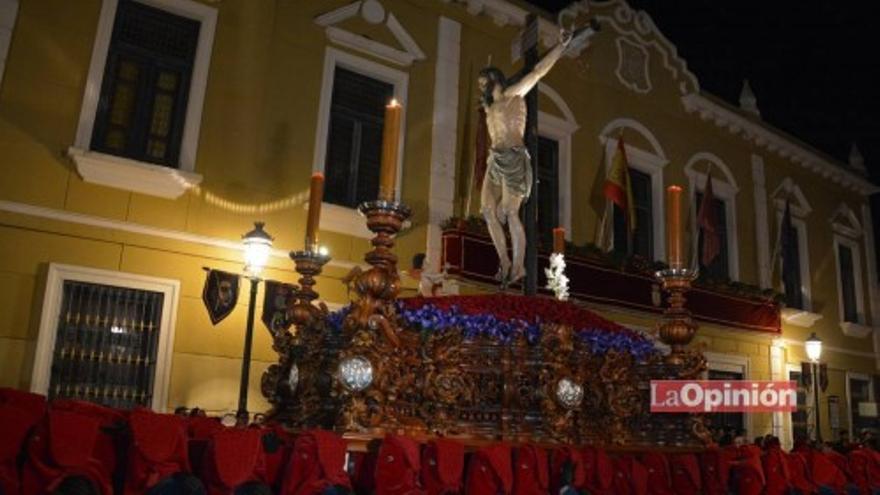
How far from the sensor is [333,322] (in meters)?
4.05

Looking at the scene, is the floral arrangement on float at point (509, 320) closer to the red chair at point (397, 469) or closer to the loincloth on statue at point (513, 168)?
the red chair at point (397, 469)

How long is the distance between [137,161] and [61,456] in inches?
227

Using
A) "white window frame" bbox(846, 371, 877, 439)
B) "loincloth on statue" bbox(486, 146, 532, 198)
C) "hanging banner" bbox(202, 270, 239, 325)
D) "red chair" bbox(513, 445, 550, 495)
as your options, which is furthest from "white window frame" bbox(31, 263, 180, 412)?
"white window frame" bbox(846, 371, 877, 439)

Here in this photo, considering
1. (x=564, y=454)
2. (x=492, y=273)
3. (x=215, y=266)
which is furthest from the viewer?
(x=492, y=273)

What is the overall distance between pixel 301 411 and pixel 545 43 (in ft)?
31.3

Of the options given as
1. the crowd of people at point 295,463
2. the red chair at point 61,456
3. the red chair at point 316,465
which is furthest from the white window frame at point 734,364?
the red chair at point 61,456

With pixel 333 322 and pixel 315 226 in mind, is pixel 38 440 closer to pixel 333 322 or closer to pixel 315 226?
pixel 333 322

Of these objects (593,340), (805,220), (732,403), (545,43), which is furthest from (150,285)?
(805,220)

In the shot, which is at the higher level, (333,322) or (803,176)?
(803,176)

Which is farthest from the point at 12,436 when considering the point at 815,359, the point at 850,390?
the point at 850,390

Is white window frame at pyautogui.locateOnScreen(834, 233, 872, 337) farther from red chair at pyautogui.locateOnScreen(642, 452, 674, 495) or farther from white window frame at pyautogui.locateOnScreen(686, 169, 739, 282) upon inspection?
red chair at pyautogui.locateOnScreen(642, 452, 674, 495)

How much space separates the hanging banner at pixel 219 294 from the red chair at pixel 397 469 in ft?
16.2

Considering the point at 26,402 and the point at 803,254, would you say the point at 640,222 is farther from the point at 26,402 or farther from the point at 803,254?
the point at 26,402

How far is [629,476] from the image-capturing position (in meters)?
3.69
